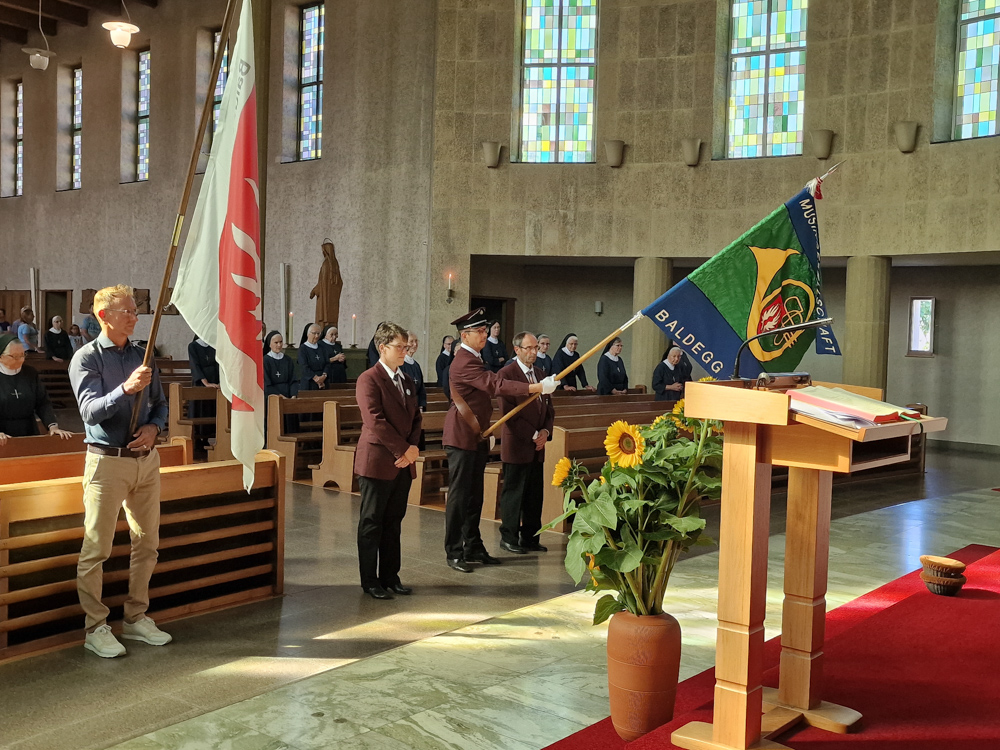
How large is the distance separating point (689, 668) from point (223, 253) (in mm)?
2558

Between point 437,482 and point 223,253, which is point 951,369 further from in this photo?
point 223,253

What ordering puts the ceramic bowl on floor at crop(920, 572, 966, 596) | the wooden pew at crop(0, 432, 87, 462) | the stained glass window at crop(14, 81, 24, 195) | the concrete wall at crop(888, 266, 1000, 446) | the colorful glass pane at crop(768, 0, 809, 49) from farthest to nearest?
the stained glass window at crop(14, 81, 24, 195) < the concrete wall at crop(888, 266, 1000, 446) < the colorful glass pane at crop(768, 0, 809, 49) < the wooden pew at crop(0, 432, 87, 462) < the ceramic bowl on floor at crop(920, 572, 966, 596)

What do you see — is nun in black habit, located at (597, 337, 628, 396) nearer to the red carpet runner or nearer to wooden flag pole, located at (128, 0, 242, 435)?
the red carpet runner

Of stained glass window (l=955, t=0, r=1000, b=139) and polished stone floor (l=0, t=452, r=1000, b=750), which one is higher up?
stained glass window (l=955, t=0, r=1000, b=139)

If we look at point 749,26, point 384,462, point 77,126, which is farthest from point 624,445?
point 77,126

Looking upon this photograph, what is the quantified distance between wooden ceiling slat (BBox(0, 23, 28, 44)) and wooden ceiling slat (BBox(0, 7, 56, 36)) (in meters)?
0.37

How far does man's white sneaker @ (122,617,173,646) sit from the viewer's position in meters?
4.09

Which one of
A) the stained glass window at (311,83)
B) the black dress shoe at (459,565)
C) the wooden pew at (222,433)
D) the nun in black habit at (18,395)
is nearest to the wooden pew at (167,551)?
the black dress shoe at (459,565)

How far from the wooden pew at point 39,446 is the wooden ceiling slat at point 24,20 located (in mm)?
17667

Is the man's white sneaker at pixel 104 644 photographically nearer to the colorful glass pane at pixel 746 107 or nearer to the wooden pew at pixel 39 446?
the wooden pew at pixel 39 446

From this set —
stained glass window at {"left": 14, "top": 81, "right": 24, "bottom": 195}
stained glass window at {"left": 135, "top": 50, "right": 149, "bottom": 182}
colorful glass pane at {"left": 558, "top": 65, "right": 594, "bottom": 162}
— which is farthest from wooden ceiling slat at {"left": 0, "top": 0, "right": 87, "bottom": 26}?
colorful glass pane at {"left": 558, "top": 65, "right": 594, "bottom": 162}

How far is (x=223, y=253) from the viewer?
157 inches

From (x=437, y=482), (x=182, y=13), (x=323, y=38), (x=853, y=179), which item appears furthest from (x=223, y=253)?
(x=182, y=13)

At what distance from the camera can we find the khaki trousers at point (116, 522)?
12.7 ft
